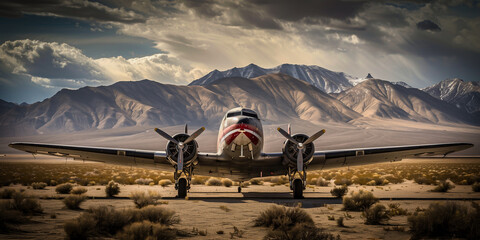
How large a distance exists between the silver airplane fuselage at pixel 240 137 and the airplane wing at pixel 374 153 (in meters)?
4.48

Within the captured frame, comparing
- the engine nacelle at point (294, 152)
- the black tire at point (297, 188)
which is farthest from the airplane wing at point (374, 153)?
the black tire at point (297, 188)

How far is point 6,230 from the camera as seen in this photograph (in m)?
9.88

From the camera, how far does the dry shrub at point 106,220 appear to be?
28.9ft

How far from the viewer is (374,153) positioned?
2230cm

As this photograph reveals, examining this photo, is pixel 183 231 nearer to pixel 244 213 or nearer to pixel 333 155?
pixel 244 213

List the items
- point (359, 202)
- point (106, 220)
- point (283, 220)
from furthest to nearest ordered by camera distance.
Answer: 1. point (359, 202)
2. point (283, 220)
3. point (106, 220)

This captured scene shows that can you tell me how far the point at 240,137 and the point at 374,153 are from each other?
30.0 feet

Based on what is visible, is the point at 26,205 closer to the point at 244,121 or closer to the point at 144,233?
the point at 144,233

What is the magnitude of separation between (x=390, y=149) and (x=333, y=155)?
139 inches

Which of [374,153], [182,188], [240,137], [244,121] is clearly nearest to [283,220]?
[240,137]

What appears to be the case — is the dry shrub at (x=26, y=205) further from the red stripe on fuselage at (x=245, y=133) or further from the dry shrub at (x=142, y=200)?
the red stripe on fuselage at (x=245, y=133)

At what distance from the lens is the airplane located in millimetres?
19922

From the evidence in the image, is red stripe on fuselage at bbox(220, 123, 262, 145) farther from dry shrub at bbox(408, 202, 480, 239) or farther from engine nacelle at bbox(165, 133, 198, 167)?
dry shrub at bbox(408, 202, 480, 239)

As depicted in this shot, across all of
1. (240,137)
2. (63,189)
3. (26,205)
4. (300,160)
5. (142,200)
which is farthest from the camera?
(63,189)
